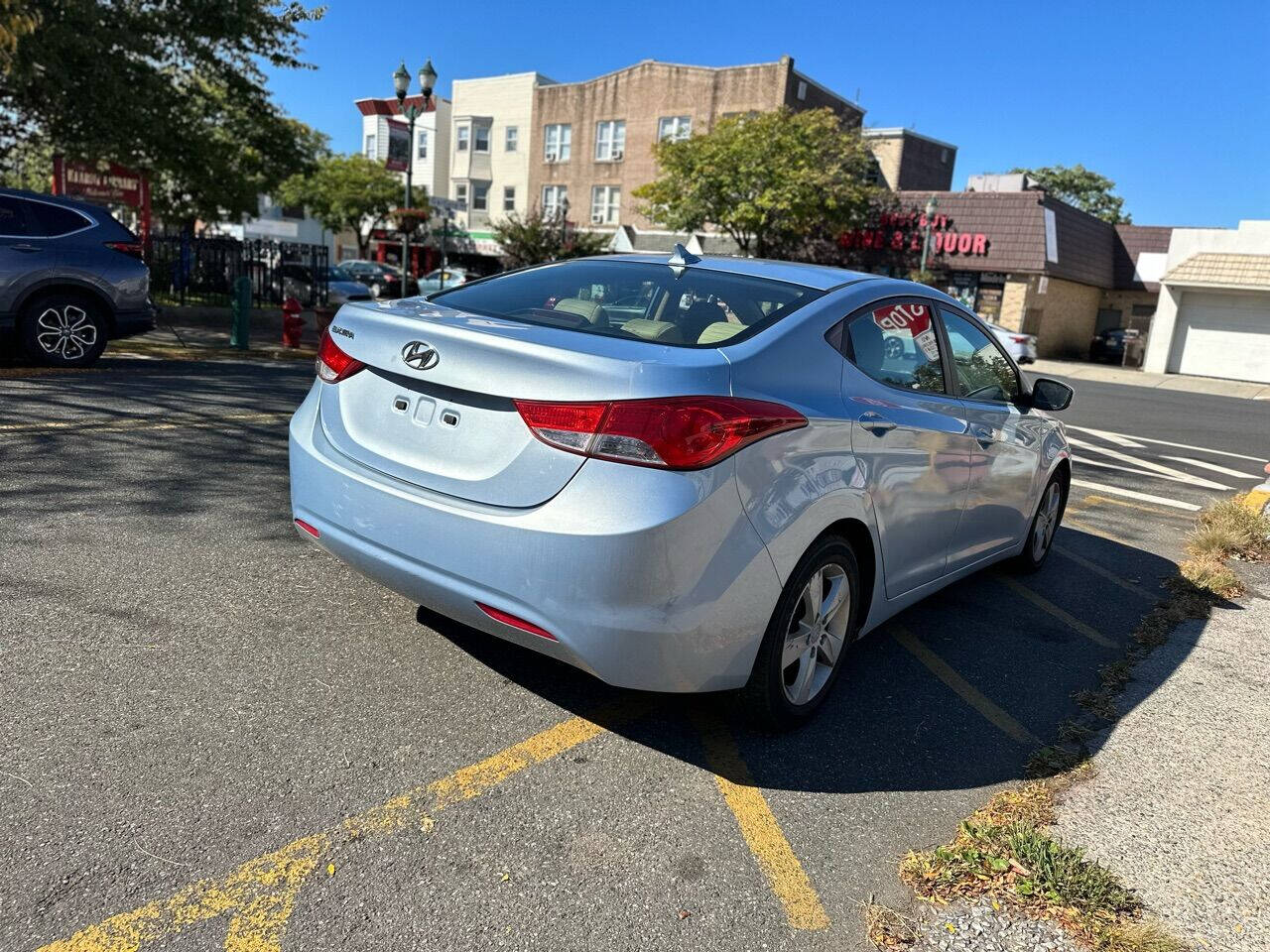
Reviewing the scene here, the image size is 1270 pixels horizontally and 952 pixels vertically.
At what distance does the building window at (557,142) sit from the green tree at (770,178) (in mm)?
11893

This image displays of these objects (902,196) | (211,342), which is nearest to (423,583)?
(211,342)

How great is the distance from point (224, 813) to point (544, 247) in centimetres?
2523

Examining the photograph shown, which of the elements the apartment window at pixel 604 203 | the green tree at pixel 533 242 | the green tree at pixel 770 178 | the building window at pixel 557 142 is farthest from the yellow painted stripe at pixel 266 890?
the building window at pixel 557 142

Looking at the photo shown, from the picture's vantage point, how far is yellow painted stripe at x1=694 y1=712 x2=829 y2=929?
257 cm

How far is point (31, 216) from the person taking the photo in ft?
30.2

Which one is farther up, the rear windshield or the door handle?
the rear windshield

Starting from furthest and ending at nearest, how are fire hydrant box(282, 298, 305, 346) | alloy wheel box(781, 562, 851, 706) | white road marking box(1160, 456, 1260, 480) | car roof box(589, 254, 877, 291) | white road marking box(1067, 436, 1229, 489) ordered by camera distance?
fire hydrant box(282, 298, 305, 346), white road marking box(1160, 456, 1260, 480), white road marking box(1067, 436, 1229, 489), car roof box(589, 254, 877, 291), alloy wheel box(781, 562, 851, 706)

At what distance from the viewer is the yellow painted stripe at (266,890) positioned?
223cm

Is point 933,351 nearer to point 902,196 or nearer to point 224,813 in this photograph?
point 224,813

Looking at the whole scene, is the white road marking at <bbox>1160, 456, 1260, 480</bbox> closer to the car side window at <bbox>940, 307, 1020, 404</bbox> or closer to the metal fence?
the car side window at <bbox>940, 307, 1020, 404</bbox>

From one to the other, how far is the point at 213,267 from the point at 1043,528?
673 inches

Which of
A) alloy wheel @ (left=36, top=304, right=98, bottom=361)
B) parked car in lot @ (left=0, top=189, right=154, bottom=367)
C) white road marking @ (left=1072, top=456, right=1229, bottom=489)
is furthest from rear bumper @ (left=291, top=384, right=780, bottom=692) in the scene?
white road marking @ (left=1072, top=456, right=1229, bottom=489)

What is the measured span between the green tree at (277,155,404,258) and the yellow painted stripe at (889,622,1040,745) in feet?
174

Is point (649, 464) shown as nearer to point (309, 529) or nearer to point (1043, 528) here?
point (309, 529)
